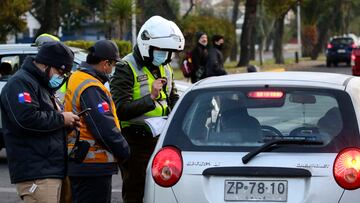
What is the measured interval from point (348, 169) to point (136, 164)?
2353 millimetres

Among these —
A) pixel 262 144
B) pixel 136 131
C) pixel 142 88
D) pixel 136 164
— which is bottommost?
pixel 136 164

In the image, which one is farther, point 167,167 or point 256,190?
point 167,167

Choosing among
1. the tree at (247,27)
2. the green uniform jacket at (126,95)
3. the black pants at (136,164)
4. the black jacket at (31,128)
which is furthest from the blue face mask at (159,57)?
the tree at (247,27)

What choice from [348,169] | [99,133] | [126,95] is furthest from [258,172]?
[126,95]

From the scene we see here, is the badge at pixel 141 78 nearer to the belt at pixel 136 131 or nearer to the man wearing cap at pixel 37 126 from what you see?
the belt at pixel 136 131

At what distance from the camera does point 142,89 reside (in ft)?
22.4

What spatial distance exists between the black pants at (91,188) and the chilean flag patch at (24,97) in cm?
87

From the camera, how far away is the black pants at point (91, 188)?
589 centimetres

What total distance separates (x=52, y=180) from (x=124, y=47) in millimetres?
21454

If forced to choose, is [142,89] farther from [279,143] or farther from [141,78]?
[279,143]

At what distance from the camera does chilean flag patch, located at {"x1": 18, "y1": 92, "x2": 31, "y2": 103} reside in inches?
207

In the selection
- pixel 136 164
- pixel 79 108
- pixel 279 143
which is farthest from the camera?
pixel 136 164

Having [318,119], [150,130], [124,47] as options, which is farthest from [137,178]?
[124,47]

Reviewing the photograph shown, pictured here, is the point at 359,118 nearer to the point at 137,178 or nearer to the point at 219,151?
the point at 219,151
